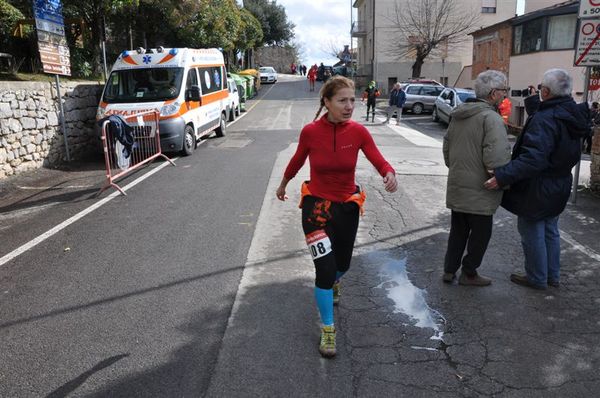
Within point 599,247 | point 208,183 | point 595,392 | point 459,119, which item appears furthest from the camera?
point 208,183

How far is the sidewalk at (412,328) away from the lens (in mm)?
3008

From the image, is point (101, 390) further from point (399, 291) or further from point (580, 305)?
point (580, 305)

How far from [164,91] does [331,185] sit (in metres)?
9.11

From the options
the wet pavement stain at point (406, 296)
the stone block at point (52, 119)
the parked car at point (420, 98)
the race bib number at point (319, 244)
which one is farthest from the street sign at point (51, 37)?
the parked car at point (420, 98)

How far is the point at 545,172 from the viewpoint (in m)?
4.10

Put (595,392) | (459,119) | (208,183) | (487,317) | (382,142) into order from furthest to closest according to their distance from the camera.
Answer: (382,142) < (208,183) < (459,119) < (487,317) < (595,392)

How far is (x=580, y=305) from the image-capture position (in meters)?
4.03

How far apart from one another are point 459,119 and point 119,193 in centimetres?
579

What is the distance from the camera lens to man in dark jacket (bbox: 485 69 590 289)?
12.9 feet

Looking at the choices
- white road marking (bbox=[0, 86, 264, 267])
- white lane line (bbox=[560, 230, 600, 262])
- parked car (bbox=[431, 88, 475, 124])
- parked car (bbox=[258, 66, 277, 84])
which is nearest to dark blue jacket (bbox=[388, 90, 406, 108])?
parked car (bbox=[431, 88, 475, 124])

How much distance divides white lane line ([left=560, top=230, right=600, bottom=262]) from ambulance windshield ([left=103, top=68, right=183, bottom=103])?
8.61 m

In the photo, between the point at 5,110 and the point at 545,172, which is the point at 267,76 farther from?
the point at 545,172

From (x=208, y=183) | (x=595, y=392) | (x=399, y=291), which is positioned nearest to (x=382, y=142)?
(x=208, y=183)

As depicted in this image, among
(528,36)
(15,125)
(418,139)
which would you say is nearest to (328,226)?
(15,125)
